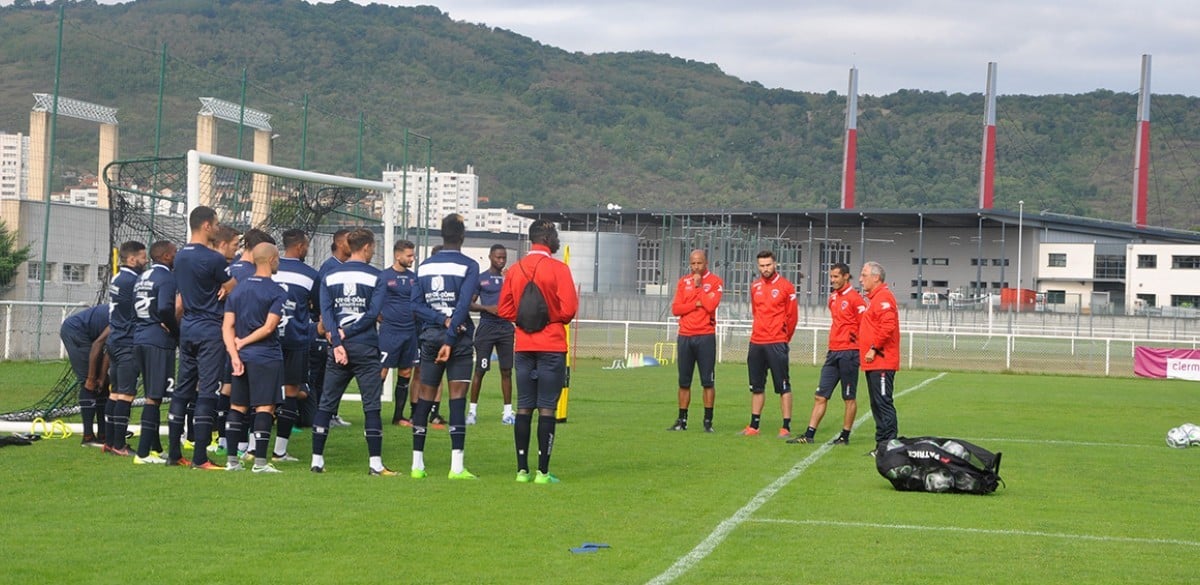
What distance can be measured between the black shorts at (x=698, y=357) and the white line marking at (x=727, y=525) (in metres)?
1.90

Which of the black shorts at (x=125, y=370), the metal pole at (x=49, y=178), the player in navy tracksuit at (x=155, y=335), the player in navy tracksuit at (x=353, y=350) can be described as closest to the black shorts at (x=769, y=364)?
the player in navy tracksuit at (x=353, y=350)

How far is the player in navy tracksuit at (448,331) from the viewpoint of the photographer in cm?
1047

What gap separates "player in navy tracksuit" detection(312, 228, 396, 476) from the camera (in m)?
10.5

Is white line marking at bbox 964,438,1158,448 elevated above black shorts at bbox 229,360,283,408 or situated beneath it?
situated beneath

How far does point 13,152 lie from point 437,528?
88.9ft

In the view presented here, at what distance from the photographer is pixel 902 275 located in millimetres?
83812

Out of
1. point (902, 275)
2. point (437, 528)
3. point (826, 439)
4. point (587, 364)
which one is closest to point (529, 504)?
point (437, 528)

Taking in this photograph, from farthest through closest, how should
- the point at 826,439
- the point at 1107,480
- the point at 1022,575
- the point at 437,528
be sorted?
the point at 826,439
the point at 1107,480
the point at 437,528
the point at 1022,575

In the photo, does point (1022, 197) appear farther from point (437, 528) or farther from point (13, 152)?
point (437, 528)

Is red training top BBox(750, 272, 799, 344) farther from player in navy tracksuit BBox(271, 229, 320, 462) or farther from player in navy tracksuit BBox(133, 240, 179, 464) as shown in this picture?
player in navy tracksuit BBox(133, 240, 179, 464)

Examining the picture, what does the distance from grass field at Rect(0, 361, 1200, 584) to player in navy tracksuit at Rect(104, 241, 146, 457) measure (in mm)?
442

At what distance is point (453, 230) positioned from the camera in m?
10.8

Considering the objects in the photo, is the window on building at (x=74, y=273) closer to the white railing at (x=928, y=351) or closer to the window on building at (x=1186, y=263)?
the white railing at (x=928, y=351)

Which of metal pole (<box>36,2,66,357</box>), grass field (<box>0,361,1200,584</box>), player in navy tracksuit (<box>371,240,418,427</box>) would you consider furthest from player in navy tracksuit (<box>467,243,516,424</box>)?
metal pole (<box>36,2,66,357</box>)
